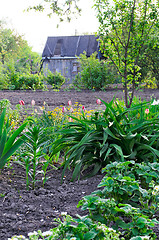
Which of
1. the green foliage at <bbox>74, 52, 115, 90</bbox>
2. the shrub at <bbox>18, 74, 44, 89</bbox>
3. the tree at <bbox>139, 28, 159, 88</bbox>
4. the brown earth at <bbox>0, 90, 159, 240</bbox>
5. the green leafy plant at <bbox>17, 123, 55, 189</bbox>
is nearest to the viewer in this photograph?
the brown earth at <bbox>0, 90, 159, 240</bbox>

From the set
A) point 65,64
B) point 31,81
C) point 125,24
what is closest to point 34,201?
point 125,24

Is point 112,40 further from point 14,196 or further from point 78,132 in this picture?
point 14,196

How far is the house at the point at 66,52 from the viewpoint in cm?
2166

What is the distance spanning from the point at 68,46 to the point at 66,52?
2.06ft

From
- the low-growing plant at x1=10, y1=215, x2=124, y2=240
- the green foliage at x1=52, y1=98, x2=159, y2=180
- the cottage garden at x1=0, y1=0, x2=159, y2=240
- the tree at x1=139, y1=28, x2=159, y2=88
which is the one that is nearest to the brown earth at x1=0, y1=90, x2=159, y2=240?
the cottage garden at x1=0, y1=0, x2=159, y2=240

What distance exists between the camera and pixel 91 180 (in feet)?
8.98

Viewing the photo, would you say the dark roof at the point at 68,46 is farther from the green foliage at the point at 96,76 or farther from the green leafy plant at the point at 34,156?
the green leafy plant at the point at 34,156

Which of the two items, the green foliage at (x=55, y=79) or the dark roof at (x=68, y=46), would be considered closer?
the green foliage at (x=55, y=79)

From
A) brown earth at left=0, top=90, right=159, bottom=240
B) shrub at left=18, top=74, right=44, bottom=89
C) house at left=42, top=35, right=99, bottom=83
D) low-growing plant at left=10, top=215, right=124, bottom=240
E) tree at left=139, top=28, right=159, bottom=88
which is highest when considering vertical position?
house at left=42, top=35, right=99, bottom=83

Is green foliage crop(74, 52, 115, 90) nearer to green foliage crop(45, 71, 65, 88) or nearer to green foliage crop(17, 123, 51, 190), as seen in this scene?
green foliage crop(45, 71, 65, 88)

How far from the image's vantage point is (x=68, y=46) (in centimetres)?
2212

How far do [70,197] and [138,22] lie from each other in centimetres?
486

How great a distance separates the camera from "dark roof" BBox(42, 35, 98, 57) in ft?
71.0

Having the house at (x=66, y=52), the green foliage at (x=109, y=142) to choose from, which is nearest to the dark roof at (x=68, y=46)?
the house at (x=66, y=52)
